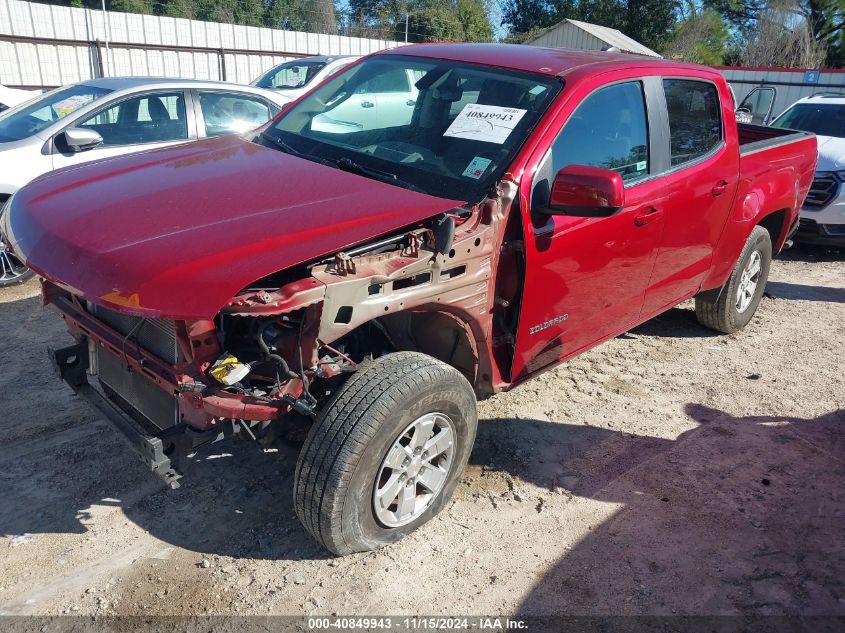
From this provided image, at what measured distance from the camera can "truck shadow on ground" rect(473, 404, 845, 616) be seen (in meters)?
2.96

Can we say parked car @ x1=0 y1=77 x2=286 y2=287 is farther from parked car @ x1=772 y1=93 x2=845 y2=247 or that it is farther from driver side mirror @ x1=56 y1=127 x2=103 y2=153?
parked car @ x1=772 y1=93 x2=845 y2=247

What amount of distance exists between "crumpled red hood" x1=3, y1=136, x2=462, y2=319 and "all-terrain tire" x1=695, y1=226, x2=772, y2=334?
3138mm

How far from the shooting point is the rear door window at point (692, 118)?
4.09 meters

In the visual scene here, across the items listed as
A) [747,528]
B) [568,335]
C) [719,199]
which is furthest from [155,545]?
[719,199]

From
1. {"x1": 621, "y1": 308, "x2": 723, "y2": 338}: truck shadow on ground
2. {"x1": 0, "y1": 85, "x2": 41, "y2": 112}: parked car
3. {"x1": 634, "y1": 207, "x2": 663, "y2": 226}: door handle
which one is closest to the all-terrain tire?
{"x1": 621, "y1": 308, "x2": 723, "y2": 338}: truck shadow on ground

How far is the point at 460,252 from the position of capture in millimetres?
2936

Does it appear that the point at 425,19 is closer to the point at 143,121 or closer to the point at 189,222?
the point at 143,121

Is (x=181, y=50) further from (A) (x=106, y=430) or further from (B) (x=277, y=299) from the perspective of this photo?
(B) (x=277, y=299)

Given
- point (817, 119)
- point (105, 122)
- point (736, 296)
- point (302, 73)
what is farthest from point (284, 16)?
point (736, 296)

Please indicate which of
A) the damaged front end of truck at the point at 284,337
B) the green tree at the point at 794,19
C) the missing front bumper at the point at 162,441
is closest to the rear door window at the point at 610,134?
the damaged front end of truck at the point at 284,337

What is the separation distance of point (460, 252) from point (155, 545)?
1.83 m

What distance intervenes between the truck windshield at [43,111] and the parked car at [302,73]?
12.6 feet

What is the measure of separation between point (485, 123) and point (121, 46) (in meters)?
15.1

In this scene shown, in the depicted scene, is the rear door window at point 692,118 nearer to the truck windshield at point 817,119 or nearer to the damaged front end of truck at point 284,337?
the damaged front end of truck at point 284,337
